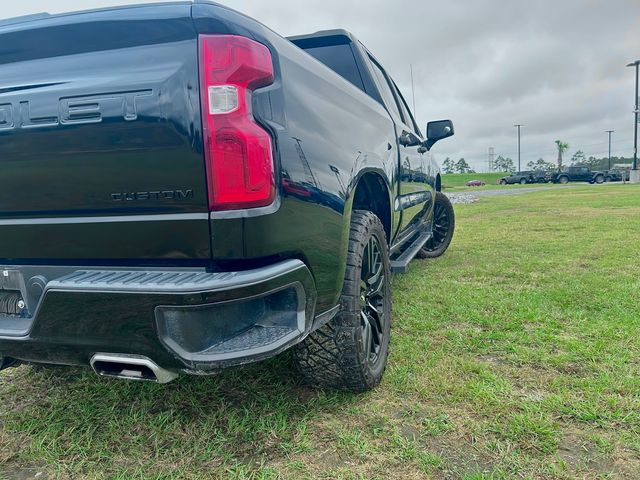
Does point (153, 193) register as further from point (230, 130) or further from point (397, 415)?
point (397, 415)

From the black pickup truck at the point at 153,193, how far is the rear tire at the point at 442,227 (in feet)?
14.3

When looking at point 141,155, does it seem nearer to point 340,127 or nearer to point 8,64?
point 8,64

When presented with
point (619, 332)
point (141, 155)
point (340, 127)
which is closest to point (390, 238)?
point (340, 127)

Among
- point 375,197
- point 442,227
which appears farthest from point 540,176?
point 375,197

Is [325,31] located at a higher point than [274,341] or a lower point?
higher

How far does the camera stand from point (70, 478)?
1.72 m

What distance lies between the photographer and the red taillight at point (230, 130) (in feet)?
4.62

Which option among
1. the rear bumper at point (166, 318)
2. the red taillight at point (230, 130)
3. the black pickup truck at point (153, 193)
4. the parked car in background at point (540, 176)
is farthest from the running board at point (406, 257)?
the parked car in background at point (540, 176)

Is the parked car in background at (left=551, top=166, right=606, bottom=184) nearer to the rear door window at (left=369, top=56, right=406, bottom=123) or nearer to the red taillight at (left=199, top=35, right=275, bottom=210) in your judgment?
the rear door window at (left=369, top=56, right=406, bottom=123)

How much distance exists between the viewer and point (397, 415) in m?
2.03

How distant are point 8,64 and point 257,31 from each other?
0.84 m

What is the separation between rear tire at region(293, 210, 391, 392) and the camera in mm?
1987

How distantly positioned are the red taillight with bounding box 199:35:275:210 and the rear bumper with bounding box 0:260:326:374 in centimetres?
25

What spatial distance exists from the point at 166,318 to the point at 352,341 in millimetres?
857
